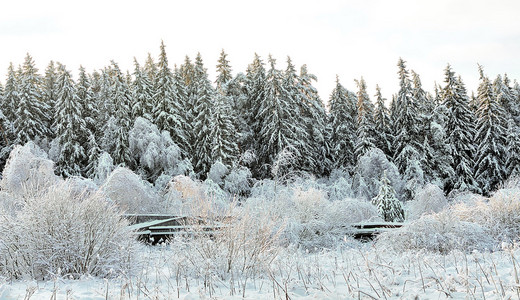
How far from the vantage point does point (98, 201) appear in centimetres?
793

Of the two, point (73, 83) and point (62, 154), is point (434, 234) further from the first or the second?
point (73, 83)

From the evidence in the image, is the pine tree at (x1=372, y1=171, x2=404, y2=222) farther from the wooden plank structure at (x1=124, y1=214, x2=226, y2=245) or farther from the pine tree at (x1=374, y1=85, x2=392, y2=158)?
the pine tree at (x1=374, y1=85, x2=392, y2=158)

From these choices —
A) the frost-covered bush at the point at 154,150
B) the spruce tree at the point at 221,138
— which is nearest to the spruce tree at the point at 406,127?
the spruce tree at the point at 221,138

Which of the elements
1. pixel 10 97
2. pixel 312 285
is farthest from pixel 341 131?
pixel 312 285

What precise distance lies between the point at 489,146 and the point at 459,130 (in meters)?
2.63

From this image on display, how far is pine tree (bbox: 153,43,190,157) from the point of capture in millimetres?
33219

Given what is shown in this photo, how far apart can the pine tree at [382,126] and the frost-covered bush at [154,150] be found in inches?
680

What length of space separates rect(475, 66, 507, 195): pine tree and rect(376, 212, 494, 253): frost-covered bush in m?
25.9

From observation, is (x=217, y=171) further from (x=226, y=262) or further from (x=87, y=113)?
(x=226, y=262)

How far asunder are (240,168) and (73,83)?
49.9 ft

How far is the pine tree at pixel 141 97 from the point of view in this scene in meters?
33.1

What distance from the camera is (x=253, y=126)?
125 ft

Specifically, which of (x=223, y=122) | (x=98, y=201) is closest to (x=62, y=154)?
(x=223, y=122)

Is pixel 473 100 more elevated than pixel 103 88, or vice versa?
pixel 103 88
